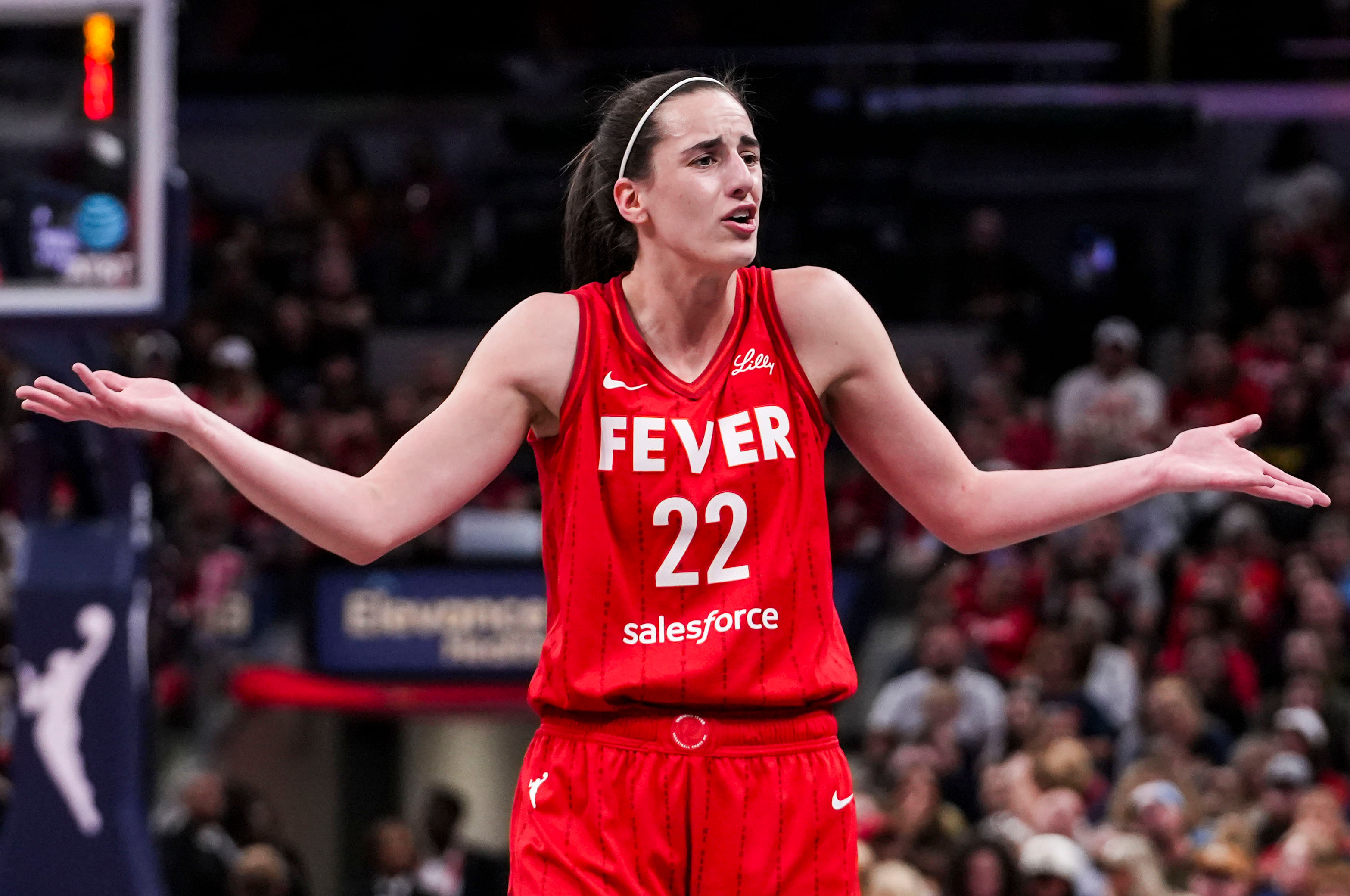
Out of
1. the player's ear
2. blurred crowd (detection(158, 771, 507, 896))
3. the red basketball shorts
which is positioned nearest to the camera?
the red basketball shorts

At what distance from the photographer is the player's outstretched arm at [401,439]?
3.00 meters

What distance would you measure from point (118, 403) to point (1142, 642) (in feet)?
24.5

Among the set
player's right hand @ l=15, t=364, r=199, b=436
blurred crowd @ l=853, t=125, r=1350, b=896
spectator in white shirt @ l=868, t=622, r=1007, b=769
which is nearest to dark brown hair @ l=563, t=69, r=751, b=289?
player's right hand @ l=15, t=364, r=199, b=436

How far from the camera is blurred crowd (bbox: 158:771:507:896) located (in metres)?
8.30

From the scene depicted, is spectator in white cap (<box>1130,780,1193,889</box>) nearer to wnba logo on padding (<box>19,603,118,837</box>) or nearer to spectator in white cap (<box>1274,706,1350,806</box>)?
spectator in white cap (<box>1274,706,1350,806</box>)

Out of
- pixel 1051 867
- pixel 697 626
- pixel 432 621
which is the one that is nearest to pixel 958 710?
pixel 1051 867

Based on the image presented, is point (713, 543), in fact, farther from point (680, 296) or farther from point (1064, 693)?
point (1064, 693)

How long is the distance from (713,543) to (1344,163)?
12.4m

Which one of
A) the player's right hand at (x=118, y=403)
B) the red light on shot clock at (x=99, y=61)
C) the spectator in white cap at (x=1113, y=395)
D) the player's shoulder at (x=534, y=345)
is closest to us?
the player's right hand at (x=118, y=403)

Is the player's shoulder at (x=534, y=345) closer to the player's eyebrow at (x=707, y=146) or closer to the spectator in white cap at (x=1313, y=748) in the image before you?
the player's eyebrow at (x=707, y=146)

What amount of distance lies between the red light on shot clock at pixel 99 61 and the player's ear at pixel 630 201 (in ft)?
10.7

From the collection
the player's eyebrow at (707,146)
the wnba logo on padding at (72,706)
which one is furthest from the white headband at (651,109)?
the wnba logo on padding at (72,706)

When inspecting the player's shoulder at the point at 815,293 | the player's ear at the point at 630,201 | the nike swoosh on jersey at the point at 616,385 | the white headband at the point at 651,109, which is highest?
the white headband at the point at 651,109

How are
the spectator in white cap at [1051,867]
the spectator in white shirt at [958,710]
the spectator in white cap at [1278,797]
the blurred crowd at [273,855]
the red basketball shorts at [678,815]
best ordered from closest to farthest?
1. the red basketball shorts at [678,815]
2. the spectator in white cap at [1051,867]
3. the spectator in white cap at [1278,797]
4. the blurred crowd at [273,855]
5. the spectator in white shirt at [958,710]
